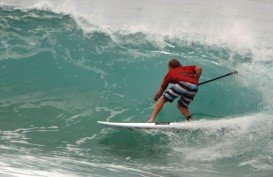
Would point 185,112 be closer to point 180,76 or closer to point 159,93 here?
point 159,93

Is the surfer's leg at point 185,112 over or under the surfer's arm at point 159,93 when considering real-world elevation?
under

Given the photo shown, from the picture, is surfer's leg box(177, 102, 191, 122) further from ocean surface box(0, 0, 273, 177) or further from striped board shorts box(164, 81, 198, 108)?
ocean surface box(0, 0, 273, 177)

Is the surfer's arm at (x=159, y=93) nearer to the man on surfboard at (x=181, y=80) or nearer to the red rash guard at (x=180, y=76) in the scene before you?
the man on surfboard at (x=181, y=80)

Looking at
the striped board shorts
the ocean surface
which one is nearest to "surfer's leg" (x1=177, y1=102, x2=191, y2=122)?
the striped board shorts

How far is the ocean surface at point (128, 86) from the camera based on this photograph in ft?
28.2

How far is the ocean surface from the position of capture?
8586mm

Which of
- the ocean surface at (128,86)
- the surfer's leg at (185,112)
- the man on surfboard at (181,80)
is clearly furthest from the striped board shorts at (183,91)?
the ocean surface at (128,86)

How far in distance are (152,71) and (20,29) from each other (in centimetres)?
354

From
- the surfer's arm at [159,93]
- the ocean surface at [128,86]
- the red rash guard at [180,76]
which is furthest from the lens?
the surfer's arm at [159,93]

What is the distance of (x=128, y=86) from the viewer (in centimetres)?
A: 1194

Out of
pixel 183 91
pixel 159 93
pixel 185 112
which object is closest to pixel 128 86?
pixel 159 93

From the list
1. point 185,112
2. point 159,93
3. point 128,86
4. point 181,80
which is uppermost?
point 128,86

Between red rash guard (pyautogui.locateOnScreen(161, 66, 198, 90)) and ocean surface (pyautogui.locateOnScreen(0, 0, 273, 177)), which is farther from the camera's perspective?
red rash guard (pyautogui.locateOnScreen(161, 66, 198, 90))

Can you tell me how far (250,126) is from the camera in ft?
32.6
